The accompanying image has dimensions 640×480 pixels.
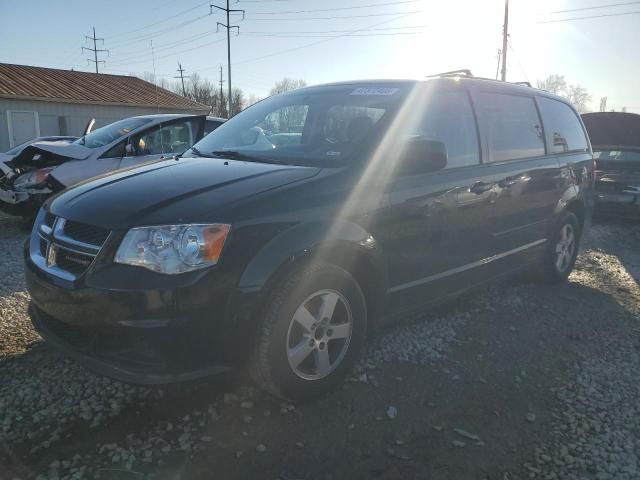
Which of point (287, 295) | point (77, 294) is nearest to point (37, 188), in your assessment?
point (77, 294)

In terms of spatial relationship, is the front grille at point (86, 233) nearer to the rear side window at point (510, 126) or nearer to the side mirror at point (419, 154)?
the side mirror at point (419, 154)

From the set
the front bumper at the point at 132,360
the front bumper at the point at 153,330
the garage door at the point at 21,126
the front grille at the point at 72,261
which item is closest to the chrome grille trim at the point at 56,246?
the front grille at the point at 72,261

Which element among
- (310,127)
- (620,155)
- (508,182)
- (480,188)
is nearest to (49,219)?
(310,127)

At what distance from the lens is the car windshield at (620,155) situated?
27.9 ft

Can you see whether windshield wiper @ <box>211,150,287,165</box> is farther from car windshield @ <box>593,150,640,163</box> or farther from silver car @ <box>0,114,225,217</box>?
car windshield @ <box>593,150,640,163</box>

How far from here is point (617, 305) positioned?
484cm

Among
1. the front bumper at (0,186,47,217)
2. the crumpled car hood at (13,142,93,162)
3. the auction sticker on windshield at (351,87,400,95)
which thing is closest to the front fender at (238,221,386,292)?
the auction sticker on windshield at (351,87,400,95)

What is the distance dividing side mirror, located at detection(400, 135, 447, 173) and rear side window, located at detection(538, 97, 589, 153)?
2190 millimetres

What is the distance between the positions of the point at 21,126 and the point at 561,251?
25.7 meters

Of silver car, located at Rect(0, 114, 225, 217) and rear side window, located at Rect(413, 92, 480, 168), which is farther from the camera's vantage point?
silver car, located at Rect(0, 114, 225, 217)

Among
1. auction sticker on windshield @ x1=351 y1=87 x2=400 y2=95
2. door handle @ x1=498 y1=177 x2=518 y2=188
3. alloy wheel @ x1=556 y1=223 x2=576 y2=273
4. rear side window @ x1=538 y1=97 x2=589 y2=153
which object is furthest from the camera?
alloy wheel @ x1=556 y1=223 x2=576 y2=273

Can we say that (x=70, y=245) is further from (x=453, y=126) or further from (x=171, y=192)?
(x=453, y=126)

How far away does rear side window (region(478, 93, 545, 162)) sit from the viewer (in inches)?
159

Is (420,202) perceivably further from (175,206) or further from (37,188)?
(37,188)
